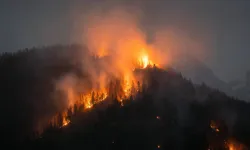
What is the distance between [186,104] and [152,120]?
3303 cm

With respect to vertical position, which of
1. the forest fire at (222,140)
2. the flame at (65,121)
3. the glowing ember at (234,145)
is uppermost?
the flame at (65,121)

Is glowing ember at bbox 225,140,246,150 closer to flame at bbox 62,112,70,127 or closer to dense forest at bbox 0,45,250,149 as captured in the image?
dense forest at bbox 0,45,250,149

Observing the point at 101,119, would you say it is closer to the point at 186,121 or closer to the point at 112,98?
the point at 112,98

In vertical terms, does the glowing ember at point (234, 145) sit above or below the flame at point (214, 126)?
below

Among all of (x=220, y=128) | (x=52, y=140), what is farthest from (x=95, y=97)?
(x=220, y=128)

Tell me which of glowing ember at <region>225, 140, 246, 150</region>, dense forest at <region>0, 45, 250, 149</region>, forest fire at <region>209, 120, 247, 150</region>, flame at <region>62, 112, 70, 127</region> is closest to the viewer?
dense forest at <region>0, 45, 250, 149</region>

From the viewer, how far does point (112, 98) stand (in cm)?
18625

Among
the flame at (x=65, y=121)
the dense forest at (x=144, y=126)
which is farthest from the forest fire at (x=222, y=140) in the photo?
the flame at (x=65, y=121)

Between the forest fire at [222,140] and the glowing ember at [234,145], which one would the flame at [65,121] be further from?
the glowing ember at [234,145]

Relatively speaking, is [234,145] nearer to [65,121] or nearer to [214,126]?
[214,126]

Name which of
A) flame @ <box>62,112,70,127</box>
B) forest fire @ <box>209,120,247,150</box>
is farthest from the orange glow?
flame @ <box>62,112,70,127</box>

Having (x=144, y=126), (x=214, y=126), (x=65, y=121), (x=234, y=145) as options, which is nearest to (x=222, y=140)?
(x=234, y=145)

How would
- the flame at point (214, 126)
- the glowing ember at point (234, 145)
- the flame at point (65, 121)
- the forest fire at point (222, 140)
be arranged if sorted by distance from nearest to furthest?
the forest fire at point (222, 140), the glowing ember at point (234, 145), the flame at point (65, 121), the flame at point (214, 126)

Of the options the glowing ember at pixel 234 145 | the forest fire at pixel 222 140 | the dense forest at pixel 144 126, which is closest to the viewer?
the dense forest at pixel 144 126
